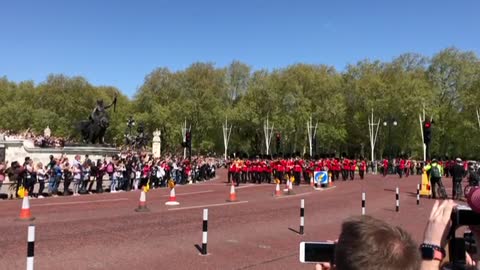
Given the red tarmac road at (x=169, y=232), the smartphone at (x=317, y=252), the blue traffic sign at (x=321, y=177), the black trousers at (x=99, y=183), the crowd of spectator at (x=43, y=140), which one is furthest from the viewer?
the crowd of spectator at (x=43, y=140)

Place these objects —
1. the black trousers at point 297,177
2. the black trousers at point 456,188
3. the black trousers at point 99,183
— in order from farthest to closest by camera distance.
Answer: the black trousers at point 297,177 < the black trousers at point 99,183 < the black trousers at point 456,188

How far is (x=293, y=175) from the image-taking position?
32.0 m

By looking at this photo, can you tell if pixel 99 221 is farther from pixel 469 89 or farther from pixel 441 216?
pixel 469 89

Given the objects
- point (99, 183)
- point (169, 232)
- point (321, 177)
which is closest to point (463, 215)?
point (169, 232)

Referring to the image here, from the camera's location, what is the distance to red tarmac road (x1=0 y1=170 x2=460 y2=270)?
9078 mm

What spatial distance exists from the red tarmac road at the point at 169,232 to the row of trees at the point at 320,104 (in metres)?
57.7

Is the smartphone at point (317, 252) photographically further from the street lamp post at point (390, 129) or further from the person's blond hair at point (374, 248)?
the street lamp post at point (390, 129)

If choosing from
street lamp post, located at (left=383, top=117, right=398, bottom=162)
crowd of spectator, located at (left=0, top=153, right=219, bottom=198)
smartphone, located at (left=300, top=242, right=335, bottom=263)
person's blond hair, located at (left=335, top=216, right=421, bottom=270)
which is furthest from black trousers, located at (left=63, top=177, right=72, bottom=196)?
street lamp post, located at (left=383, top=117, right=398, bottom=162)

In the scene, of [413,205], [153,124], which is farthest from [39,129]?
[413,205]

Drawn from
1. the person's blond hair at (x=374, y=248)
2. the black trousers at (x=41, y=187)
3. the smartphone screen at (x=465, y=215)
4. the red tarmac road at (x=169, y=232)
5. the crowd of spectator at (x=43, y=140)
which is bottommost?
the red tarmac road at (x=169, y=232)

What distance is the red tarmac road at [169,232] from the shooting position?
9078 mm

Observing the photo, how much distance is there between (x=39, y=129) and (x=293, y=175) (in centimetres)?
7244

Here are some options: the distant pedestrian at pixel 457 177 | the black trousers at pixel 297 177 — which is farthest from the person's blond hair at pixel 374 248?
the black trousers at pixel 297 177

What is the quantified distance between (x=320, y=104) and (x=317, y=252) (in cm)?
7955
